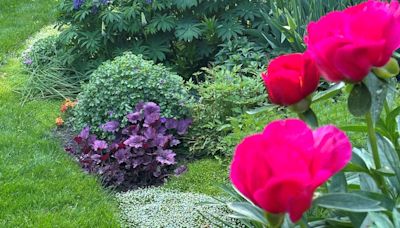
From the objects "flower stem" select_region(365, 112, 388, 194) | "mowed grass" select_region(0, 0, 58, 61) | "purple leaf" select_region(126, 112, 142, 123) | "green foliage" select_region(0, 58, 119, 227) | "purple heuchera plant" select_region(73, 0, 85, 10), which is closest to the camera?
"flower stem" select_region(365, 112, 388, 194)

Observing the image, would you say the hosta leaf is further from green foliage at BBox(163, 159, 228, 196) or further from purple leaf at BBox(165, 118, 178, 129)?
green foliage at BBox(163, 159, 228, 196)

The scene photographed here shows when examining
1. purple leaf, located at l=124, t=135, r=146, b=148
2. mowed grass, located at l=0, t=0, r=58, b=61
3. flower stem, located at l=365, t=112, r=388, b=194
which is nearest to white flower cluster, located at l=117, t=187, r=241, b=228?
purple leaf, located at l=124, t=135, r=146, b=148

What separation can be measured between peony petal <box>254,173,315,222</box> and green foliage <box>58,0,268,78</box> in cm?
465

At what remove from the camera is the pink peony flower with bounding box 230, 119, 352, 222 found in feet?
2.72

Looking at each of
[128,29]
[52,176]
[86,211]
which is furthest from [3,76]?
[86,211]

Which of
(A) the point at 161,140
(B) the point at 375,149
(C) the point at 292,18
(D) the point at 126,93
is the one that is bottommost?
(A) the point at 161,140

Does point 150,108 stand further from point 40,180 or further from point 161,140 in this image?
point 40,180

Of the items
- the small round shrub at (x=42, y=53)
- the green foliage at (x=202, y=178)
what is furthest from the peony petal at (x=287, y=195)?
the small round shrub at (x=42, y=53)

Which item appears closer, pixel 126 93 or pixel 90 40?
pixel 126 93

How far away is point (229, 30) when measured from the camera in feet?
18.2

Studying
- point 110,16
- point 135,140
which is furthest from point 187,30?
point 135,140

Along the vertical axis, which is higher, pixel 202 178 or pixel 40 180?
pixel 40 180

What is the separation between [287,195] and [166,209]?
2746 mm

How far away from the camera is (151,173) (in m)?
4.13
